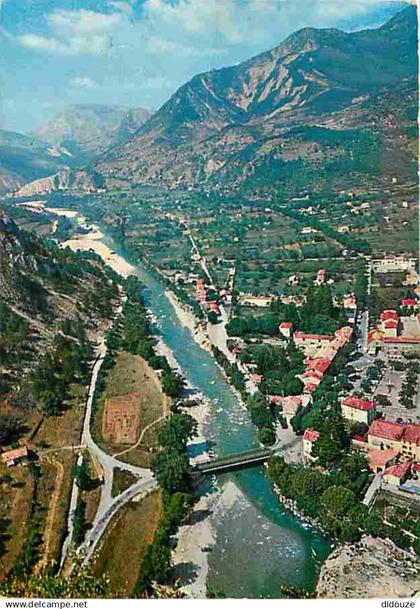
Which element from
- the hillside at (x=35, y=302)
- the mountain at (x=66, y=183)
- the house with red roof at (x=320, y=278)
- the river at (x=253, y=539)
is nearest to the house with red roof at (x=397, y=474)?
the river at (x=253, y=539)

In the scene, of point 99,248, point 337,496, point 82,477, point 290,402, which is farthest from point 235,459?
point 99,248

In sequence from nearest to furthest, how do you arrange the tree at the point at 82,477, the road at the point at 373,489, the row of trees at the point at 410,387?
the road at the point at 373,489 → the tree at the point at 82,477 → the row of trees at the point at 410,387

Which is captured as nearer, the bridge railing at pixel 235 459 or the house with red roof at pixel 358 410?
the bridge railing at pixel 235 459

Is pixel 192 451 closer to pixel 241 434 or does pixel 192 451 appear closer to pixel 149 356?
pixel 241 434

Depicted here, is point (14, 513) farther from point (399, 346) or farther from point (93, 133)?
point (93, 133)

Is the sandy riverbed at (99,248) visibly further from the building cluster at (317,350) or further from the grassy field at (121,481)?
the grassy field at (121,481)

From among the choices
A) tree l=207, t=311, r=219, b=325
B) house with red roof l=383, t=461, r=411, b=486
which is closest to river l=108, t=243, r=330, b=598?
house with red roof l=383, t=461, r=411, b=486

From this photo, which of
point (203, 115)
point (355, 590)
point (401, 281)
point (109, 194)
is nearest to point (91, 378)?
point (355, 590)
